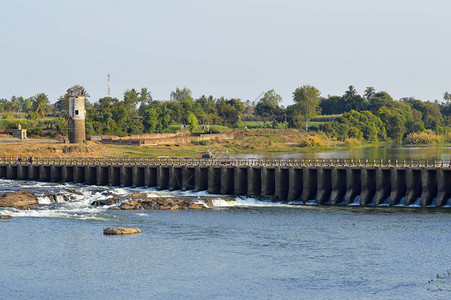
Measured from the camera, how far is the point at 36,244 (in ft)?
220

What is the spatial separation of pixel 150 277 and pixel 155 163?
5203 cm

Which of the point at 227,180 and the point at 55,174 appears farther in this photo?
the point at 55,174

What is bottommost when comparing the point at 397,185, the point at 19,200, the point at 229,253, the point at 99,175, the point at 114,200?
the point at 229,253

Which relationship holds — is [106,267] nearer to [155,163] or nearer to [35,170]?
[155,163]

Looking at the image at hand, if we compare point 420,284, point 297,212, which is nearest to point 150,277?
point 420,284

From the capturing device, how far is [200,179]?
100 m

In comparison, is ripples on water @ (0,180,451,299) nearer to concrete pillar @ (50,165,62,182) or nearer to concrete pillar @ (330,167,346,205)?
concrete pillar @ (330,167,346,205)

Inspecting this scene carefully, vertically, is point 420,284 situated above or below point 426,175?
below

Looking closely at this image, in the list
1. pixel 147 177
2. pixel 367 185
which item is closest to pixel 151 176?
pixel 147 177

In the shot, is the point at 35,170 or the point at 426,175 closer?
the point at 426,175

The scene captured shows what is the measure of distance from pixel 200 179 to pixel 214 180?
2.27 m

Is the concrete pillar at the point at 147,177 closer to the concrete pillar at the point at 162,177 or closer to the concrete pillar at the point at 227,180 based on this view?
the concrete pillar at the point at 162,177

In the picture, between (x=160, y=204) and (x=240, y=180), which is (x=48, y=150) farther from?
(x=160, y=204)

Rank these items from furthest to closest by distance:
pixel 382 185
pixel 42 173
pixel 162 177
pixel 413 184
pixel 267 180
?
pixel 42 173, pixel 162 177, pixel 267 180, pixel 382 185, pixel 413 184
